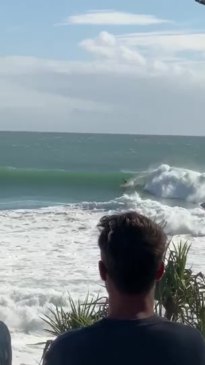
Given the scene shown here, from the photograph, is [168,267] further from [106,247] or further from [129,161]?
[129,161]

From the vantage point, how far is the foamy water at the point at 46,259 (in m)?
11.1

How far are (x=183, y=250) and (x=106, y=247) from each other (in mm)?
3734

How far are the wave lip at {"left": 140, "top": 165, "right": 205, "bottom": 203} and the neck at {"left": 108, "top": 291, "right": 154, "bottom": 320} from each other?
35.6 metres

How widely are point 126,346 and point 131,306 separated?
0.31 feet

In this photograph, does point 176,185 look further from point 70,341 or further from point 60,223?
point 70,341

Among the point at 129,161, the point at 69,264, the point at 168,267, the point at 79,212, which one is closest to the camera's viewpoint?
the point at 168,267

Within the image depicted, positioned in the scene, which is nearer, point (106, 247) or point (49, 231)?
point (106, 247)

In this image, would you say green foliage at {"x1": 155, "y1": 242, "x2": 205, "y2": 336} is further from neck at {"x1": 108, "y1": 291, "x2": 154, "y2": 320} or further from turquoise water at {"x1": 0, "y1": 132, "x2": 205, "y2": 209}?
turquoise water at {"x1": 0, "y1": 132, "x2": 205, "y2": 209}

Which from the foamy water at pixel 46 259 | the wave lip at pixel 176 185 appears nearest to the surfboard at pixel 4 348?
the foamy water at pixel 46 259

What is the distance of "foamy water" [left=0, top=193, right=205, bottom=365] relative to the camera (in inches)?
436

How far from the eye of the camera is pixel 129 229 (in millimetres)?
2369

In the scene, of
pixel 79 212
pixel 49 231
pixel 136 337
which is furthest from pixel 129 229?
pixel 79 212

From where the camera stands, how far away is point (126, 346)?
234 centimetres

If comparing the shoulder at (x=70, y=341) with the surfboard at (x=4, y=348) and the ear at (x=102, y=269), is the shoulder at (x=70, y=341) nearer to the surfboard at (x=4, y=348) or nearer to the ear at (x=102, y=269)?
the ear at (x=102, y=269)
